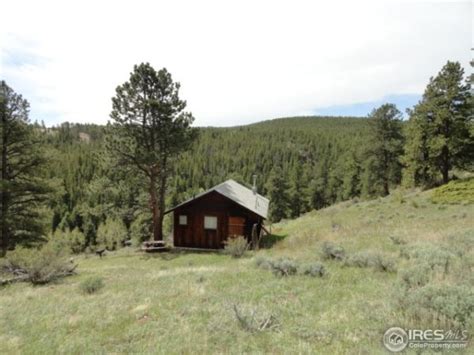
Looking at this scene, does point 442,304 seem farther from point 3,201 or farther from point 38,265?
point 3,201

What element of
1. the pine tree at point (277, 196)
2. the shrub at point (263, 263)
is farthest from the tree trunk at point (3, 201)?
the pine tree at point (277, 196)

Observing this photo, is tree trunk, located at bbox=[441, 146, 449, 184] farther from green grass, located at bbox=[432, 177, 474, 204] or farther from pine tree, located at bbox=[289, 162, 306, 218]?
pine tree, located at bbox=[289, 162, 306, 218]

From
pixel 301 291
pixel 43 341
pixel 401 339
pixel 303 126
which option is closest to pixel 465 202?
pixel 301 291

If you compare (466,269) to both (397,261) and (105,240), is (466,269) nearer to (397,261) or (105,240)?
(397,261)

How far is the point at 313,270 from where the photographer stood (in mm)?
7824

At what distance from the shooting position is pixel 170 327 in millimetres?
5484

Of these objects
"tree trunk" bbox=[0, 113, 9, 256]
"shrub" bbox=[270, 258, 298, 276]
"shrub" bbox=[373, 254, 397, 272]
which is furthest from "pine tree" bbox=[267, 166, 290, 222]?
"shrub" bbox=[373, 254, 397, 272]

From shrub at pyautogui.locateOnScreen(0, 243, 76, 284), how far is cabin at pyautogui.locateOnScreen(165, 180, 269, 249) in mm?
9020

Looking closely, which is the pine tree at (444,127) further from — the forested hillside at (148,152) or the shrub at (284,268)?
the shrub at (284,268)

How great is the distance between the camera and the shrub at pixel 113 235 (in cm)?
6831

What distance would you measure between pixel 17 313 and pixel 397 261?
30.7 feet

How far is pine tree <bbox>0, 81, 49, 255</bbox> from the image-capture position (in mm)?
18531

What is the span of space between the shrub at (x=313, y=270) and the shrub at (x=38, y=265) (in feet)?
31.5

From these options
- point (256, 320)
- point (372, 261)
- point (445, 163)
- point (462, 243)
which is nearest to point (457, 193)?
point (445, 163)
